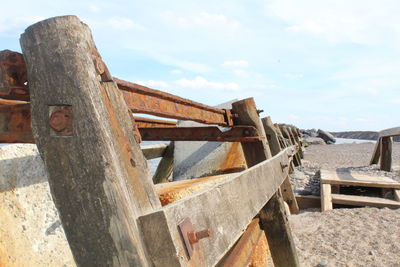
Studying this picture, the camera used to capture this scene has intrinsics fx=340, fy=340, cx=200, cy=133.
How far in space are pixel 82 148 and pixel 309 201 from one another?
6.63 metres

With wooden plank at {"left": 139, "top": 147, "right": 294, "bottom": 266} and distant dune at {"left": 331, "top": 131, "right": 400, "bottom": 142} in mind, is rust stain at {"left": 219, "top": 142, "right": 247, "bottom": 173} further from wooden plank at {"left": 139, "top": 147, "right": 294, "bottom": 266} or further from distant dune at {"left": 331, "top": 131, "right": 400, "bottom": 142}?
distant dune at {"left": 331, "top": 131, "right": 400, "bottom": 142}

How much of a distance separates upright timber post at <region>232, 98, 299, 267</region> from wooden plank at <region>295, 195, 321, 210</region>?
393 centimetres

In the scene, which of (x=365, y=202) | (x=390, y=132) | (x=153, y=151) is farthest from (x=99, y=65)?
(x=390, y=132)

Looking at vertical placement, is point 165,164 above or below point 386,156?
above

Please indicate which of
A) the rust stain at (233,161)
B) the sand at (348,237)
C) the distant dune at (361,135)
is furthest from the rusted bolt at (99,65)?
the distant dune at (361,135)

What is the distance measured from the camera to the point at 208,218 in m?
1.18

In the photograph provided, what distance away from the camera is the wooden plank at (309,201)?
22.6 feet

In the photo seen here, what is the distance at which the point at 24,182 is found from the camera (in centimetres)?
227

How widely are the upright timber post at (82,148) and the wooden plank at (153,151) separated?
418 cm

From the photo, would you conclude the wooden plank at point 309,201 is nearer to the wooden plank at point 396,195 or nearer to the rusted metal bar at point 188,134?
the wooden plank at point 396,195

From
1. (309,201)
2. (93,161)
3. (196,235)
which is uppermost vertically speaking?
(93,161)

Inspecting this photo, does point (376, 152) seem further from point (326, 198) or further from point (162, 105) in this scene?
point (162, 105)

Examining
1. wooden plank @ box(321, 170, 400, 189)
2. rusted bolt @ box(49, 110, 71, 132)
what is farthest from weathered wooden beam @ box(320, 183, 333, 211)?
rusted bolt @ box(49, 110, 71, 132)

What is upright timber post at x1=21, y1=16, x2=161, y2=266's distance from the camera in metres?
0.98
